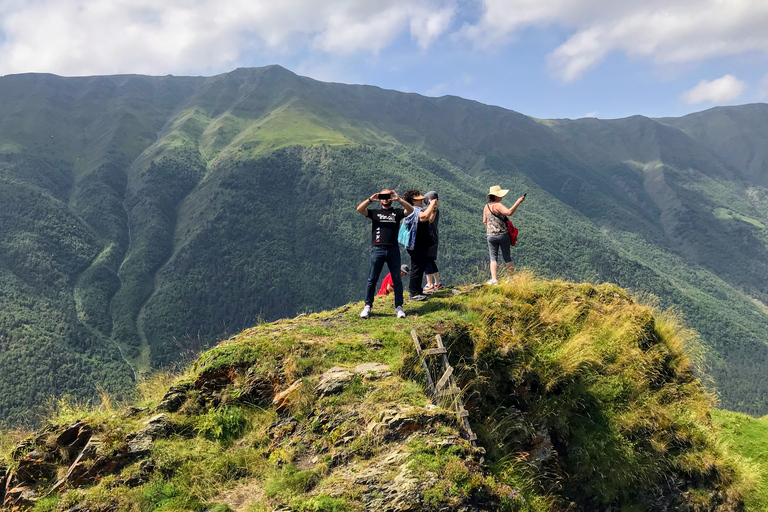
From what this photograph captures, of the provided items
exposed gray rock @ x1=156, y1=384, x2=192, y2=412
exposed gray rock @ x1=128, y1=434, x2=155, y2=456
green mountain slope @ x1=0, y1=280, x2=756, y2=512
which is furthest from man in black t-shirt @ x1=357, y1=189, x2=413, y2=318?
exposed gray rock @ x1=128, y1=434, x2=155, y2=456

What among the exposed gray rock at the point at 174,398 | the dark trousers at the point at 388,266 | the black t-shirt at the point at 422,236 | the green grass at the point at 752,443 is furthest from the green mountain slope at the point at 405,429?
the black t-shirt at the point at 422,236

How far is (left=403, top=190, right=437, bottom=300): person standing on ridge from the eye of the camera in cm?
1009

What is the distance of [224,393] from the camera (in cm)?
671

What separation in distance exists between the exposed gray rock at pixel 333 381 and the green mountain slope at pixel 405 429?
30 millimetres

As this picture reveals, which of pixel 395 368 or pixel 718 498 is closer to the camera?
pixel 395 368

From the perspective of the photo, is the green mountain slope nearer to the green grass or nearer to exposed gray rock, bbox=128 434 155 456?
exposed gray rock, bbox=128 434 155 456

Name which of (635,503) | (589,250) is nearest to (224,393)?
(635,503)

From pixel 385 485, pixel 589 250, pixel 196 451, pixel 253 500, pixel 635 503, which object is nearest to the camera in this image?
pixel 385 485

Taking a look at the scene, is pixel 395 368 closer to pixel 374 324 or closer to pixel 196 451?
pixel 374 324

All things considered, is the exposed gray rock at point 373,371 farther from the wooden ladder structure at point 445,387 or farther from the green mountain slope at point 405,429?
the wooden ladder structure at point 445,387

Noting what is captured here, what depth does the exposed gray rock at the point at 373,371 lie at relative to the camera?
637 cm

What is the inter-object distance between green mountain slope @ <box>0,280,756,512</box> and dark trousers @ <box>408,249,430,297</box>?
95 cm

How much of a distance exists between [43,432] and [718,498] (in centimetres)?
1118

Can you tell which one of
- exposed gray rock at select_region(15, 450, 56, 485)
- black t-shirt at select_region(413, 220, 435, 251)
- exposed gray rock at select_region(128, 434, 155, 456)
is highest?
black t-shirt at select_region(413, 220, 435, 251)
